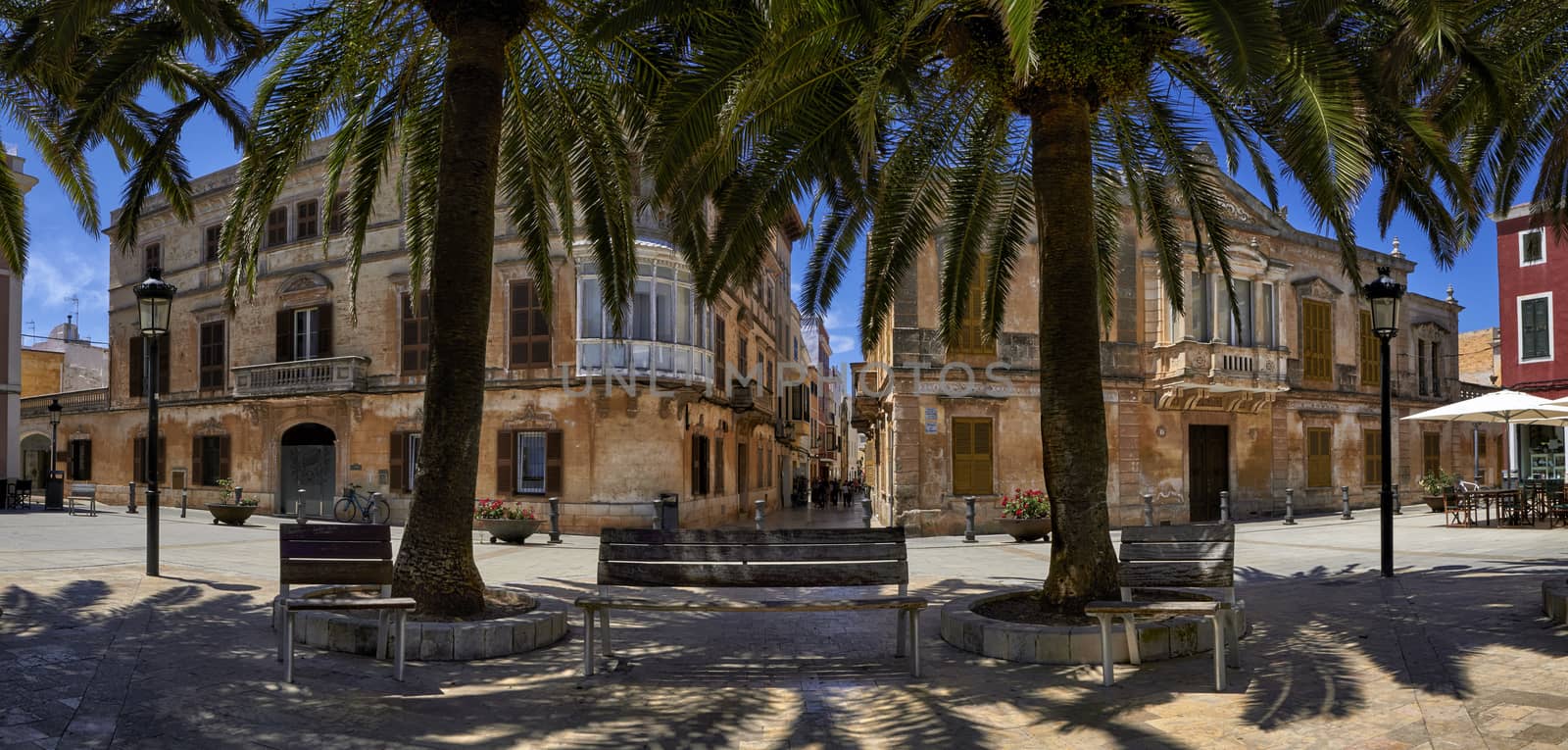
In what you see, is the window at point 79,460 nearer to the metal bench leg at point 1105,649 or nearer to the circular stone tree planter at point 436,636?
the circular stone tree planter at point 436,636

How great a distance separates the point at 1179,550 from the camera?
23.0 feet

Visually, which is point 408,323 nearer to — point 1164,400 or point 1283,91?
point 1164,400

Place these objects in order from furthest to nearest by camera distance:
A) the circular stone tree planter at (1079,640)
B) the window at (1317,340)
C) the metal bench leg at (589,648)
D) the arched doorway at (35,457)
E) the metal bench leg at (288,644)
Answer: the arched doorway at (35,457) < the window at (1317,340) < the circular stone tree planter at (1079,640) < the metal bench leg at (589,648) < the metal bench leg at (288,644)

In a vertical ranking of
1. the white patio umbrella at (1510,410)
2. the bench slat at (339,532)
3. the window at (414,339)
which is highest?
the window at (414,339)

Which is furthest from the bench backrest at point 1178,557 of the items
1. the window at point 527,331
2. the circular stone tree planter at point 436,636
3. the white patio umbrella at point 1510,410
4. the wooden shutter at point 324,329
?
the wooden shutter at point 324,329

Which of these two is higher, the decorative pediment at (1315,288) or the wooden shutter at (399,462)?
the decorative pediment at (1315,288)

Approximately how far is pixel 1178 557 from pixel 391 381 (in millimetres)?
21501

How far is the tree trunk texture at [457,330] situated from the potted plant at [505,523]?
10575mm

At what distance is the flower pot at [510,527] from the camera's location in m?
18.2

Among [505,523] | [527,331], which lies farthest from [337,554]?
[527,331]

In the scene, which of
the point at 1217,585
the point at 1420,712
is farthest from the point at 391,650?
the point at 1420,712

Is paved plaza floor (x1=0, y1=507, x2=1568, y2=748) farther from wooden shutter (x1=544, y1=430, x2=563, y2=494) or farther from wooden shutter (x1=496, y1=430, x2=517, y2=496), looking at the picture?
wooden shutter (x1=496, y1=430, x2=517, y2=496)

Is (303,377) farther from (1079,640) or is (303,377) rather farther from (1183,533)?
(1183,533)

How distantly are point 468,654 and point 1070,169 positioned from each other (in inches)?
221
